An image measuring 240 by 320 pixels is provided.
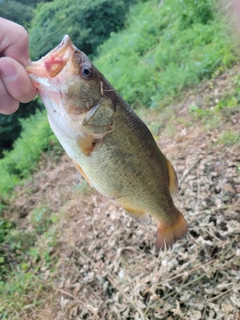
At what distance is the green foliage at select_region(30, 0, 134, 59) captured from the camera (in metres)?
11.1

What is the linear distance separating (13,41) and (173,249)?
2.17 metres

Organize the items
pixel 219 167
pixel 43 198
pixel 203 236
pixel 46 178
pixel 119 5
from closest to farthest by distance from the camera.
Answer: pixel 203 236 → pixel 219 167 → pixel 43 198 → pixel 46 178 → pixel 119 5

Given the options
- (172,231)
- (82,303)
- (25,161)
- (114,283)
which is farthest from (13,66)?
(25,161)

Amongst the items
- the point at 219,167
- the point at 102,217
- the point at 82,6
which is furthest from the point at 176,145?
the point at 82,6

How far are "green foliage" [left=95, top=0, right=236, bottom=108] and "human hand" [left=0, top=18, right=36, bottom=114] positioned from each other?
389 centimetres

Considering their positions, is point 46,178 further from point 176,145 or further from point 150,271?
point 150,271

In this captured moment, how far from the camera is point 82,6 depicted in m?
10.9

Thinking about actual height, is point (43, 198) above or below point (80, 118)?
below

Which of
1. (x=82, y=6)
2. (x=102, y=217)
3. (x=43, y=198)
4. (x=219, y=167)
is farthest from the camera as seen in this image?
(x=82, y=6)

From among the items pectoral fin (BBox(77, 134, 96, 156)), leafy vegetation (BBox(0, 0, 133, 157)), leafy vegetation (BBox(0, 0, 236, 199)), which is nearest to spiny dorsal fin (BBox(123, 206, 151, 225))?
pectoral fin (BBox(77, 134, 96, 156))

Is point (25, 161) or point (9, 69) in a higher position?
point (9, 69)

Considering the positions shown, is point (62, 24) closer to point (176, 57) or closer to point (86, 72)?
point (176, 57)

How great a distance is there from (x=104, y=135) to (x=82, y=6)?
34.1ft

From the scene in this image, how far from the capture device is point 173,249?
10.1 ft
